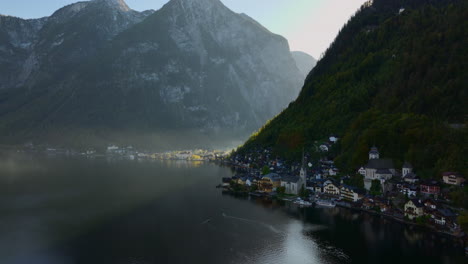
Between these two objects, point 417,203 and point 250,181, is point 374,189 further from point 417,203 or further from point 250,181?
point 250,181

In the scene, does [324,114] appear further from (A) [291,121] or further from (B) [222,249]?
(B) [222,249]

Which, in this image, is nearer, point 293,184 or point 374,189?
point 374,189

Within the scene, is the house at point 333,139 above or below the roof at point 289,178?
above

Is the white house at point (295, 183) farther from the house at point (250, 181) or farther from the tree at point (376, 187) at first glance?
the tree at point (376, 187)

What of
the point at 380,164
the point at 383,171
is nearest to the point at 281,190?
the point at 380,164

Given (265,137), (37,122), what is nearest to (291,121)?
(265,137)

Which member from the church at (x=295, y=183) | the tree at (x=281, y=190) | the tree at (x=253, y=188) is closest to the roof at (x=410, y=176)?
the church at (x=295, y=183)

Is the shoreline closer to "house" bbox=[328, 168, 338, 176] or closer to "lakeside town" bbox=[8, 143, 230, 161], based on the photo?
"house" bbox=[328, 168, 338, 176]
